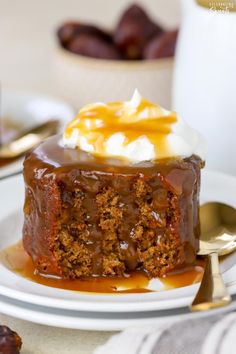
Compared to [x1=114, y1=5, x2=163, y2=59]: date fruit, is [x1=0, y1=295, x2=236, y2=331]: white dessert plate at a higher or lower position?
lower

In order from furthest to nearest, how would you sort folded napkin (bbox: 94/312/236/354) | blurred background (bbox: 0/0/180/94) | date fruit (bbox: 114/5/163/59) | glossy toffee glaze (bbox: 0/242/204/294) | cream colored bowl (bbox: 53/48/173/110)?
blurred background (bbox: 0/0/180/94), date fruit (bbox: 114/5/163/59), cream colored bowl (bbox: 53/48/173/110), glossy toffee glaze (bbox: 0/242/204/294), folded napkin (bbox: 94/312/236/354)

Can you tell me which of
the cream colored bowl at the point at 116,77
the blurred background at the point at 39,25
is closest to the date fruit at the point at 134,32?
the cream colored bowl at the point at 116,77

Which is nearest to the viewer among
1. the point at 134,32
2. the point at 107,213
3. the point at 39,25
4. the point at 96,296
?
the point at 96,296

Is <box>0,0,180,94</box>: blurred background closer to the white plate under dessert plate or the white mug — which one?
the white mug

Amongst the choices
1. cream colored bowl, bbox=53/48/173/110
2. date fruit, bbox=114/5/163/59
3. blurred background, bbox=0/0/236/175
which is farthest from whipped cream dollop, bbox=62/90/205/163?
date fruit, bbox=114/5/163/59

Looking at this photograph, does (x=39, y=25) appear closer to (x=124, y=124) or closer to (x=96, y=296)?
(x=124, y=124)

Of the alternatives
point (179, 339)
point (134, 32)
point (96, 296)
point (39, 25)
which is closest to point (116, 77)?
point (134, 32)
